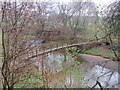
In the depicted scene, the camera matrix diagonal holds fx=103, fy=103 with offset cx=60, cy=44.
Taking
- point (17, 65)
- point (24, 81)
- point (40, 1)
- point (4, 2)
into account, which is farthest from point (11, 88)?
point (40, 1)

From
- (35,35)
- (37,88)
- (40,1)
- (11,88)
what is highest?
(40,1)

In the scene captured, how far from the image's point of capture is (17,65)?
40.1 inches

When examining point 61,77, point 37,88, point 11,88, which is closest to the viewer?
point 11,88

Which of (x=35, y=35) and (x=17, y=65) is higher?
(x=35, y=35)

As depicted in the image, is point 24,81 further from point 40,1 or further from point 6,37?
point 40,1

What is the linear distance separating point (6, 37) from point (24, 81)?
552 mm

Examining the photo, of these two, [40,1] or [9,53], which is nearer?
[9,53]

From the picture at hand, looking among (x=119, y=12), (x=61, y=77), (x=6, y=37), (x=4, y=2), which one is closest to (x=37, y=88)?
(x=61, y=77)

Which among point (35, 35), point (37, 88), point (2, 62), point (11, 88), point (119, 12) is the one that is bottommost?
point (37, 88)

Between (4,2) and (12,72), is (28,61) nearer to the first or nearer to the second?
(12,72)

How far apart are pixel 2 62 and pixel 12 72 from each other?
14 cm

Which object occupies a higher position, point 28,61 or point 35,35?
point 35,35

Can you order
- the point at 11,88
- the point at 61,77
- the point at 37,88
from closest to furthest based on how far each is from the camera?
the point at 11,88 → the point at 37,88 → the point at 61,77

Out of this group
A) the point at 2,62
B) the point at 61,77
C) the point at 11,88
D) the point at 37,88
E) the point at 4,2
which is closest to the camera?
the point at 4,2
